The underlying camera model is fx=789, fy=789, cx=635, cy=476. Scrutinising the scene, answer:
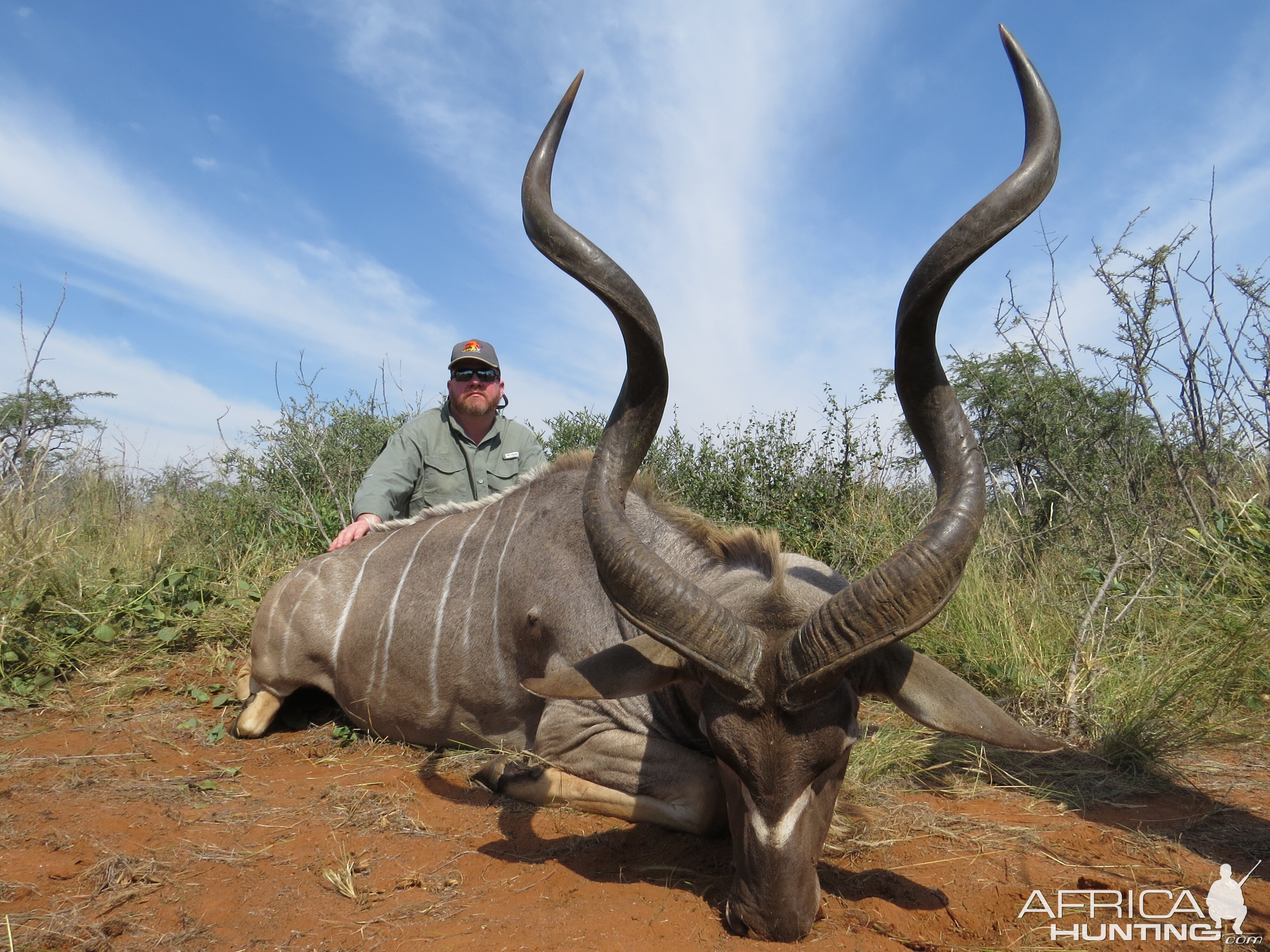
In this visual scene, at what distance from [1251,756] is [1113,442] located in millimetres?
5916

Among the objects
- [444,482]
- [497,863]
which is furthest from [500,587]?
[444,482]

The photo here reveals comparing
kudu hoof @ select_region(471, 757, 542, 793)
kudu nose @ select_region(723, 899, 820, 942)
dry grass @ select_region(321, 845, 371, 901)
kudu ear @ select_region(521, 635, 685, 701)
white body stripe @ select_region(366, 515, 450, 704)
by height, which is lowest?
dry grass @ select_region(321, 845, 371, 901)

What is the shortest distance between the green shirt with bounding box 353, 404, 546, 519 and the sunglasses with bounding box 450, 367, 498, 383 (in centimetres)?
25

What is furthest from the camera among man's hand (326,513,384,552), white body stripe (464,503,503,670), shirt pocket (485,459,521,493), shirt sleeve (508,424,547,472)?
shirt sleeve (508,424,547,472)

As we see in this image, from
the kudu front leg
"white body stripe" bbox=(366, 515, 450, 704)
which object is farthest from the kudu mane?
the kudu front leg

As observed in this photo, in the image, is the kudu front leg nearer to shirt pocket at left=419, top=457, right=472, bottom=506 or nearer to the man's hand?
the man's hand

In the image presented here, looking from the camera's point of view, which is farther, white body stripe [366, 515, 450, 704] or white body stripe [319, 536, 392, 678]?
white body stripe [319, 536, 392, 678]

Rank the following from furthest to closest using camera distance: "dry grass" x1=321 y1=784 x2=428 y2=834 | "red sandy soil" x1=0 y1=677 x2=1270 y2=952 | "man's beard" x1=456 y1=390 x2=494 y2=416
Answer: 1. "man's beard" x1=456 y1=390 x2=494 y2=416
2. "dry grass" x1=321 y1=784 x2=428 y2=834
3. "red sandy soil" x1=0 y1=677 x2=1270 y2=952

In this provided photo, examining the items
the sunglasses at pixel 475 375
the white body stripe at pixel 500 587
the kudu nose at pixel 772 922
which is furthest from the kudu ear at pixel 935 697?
the sunglasses at pixel 475 375

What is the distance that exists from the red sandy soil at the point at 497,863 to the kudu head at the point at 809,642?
0.33m

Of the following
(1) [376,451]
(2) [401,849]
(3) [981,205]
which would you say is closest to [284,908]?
(2) [401,849]

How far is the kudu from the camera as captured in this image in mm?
2396

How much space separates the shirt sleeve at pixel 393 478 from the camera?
5.71 meters

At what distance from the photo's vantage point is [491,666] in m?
4.14
